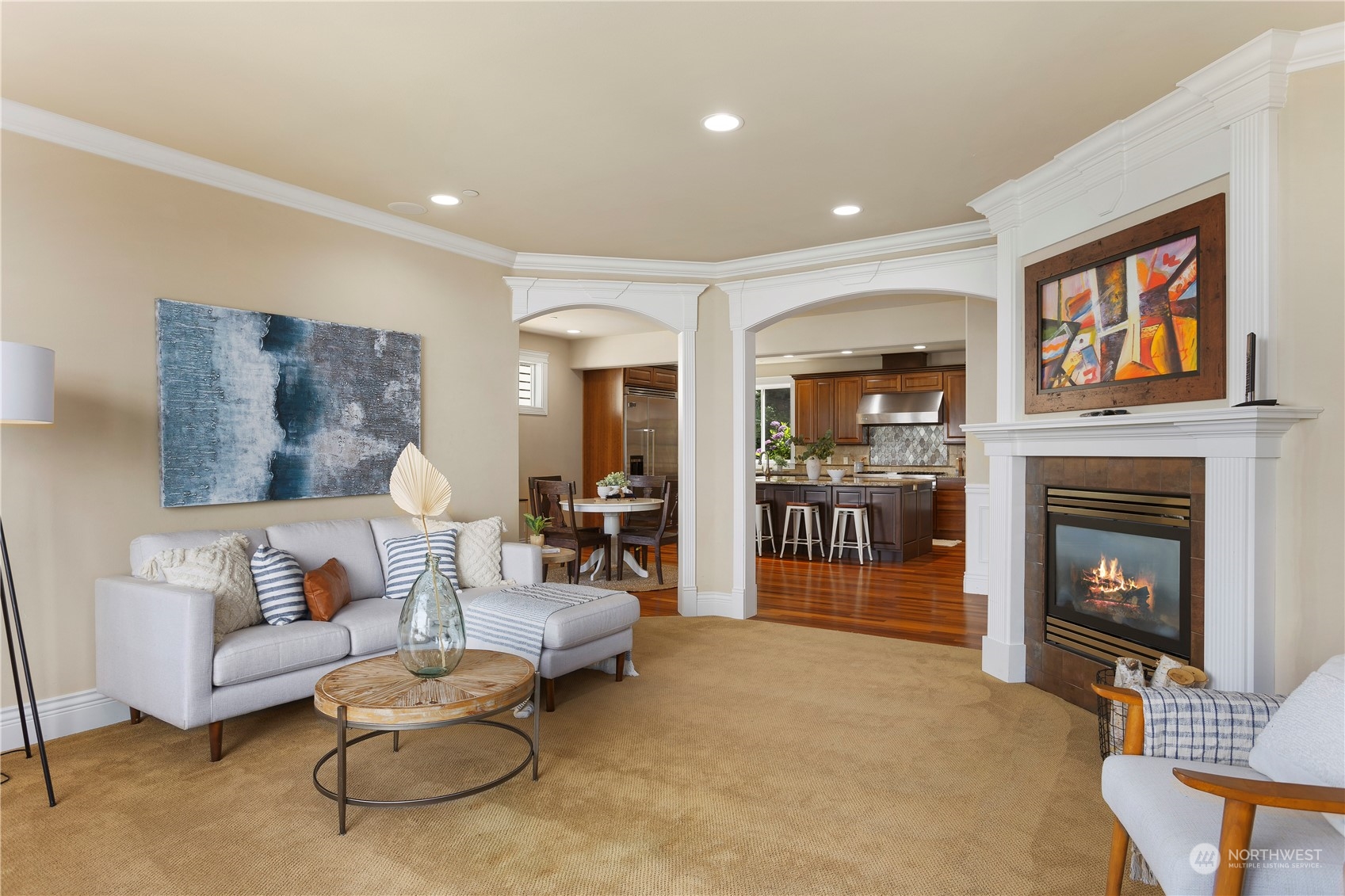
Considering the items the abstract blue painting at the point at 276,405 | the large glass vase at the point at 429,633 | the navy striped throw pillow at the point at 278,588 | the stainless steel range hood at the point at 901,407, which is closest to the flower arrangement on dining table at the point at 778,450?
the stainless steel range hood at the point at 901,407

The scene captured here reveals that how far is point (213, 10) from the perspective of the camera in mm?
2461

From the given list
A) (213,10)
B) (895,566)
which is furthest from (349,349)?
(895,566)

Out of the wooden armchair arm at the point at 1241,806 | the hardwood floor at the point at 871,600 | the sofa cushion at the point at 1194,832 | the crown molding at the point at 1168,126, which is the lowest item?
the hardwood floor at the point at 871,600

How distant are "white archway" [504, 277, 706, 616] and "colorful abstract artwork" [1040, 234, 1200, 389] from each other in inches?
103

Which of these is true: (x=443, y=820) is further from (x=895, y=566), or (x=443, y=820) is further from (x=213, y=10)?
(x=895, y=566)

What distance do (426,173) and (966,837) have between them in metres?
3.72

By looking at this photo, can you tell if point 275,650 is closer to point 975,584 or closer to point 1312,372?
point 1312,372

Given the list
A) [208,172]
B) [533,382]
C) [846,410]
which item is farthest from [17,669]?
[846,410]

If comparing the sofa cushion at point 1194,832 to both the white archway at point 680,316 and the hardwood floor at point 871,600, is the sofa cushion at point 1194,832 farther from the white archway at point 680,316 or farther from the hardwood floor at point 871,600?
the white archway at point 680,316

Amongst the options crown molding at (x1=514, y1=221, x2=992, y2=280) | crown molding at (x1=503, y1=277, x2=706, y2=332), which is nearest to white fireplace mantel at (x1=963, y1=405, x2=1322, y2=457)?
crown molding at (x1=514, y1=221, x2=992, y2=280)

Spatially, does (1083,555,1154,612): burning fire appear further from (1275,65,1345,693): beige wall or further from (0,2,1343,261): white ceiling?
(0,2,1343,261): white ceiling

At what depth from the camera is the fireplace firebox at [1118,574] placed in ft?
10.5

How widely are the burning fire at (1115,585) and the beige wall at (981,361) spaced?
280 centimetres

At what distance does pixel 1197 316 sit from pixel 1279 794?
7.01ft
